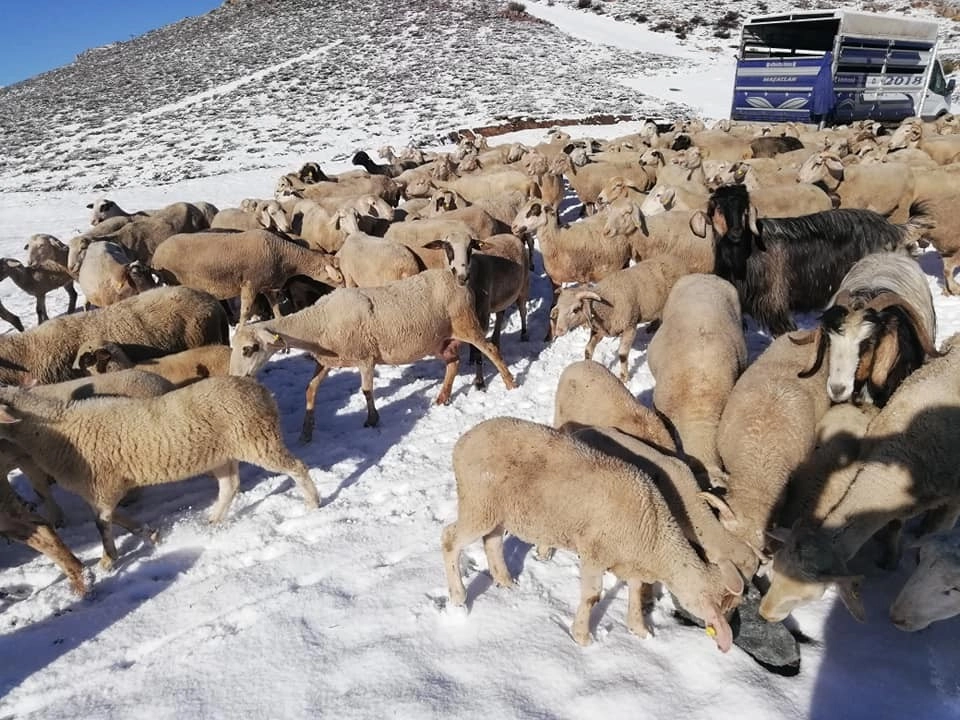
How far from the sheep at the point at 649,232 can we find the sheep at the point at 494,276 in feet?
4.73

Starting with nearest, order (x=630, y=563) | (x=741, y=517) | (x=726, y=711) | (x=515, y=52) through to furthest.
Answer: (x=726, y=711)
(x=630, y=563)
(x=741, y=517)
(x=515, y=52)

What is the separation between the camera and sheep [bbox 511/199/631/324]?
26.6 ft

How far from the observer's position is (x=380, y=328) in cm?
595

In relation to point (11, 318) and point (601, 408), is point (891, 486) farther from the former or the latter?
point (11, 318)

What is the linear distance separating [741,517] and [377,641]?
235 centimetres

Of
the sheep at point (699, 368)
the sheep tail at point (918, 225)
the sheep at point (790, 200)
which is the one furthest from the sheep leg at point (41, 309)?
the sheep tail at point (918, 225)

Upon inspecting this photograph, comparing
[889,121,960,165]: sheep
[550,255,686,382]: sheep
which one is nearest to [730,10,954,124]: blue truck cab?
[889,121,960,165]: sheep

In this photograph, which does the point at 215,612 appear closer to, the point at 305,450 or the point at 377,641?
the point at 377,641

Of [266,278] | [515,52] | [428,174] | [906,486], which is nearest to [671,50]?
[515,52]

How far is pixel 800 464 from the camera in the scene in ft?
13.1

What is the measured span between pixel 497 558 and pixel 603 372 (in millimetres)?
1704

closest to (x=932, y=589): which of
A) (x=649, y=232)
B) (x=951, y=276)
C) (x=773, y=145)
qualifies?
(x=649, y=232)

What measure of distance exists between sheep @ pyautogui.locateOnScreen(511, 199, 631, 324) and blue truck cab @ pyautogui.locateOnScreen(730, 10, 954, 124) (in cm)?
1360

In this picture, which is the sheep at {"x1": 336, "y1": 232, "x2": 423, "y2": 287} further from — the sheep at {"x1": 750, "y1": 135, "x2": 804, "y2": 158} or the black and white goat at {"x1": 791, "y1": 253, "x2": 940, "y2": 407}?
the sheep at {"x1": 750, "y1": 135, "x2": 804, "y2": 158}
